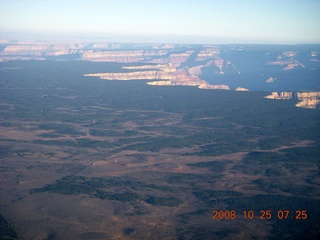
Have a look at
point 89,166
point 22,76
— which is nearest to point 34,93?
point 22,76

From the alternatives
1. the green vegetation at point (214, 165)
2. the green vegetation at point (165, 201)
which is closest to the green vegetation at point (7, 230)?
the green vegetation at point (165, 201)

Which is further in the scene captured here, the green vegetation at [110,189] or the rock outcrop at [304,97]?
the rock outcrop at [304,97]

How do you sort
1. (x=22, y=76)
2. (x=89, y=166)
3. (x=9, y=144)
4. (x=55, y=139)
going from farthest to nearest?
(x=22, y=76) → (x=55, y=139) → (x=9, y=144) → (x=89, y=166)

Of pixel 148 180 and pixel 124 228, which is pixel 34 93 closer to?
pixel 148 180

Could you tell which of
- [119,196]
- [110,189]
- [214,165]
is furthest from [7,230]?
[214,165]

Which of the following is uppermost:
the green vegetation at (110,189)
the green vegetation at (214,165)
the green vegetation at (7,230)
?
the green vegetation at (7,230)

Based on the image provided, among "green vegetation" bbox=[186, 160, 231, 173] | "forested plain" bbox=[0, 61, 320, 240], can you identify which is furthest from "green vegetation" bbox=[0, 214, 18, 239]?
"green vegetation" bbox=[186, 160, 231, 173]

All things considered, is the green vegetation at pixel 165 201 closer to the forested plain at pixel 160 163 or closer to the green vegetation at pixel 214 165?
the forested plain at pixel 160 163

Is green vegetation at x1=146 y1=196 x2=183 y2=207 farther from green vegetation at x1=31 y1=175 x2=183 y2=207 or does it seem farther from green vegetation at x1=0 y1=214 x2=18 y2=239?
green vegetation at x1=0 y1=214 x2=18 y2=239
